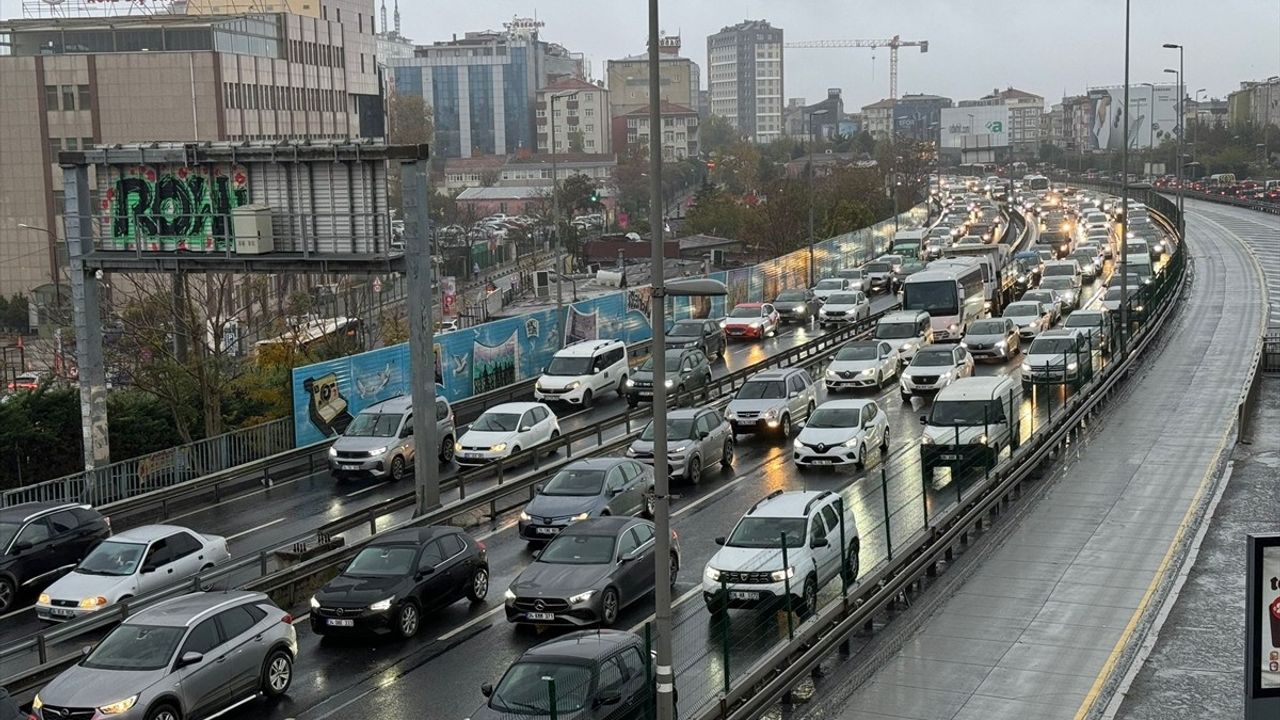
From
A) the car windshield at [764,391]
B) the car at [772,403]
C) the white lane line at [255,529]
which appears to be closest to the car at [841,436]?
the car at [772,403]

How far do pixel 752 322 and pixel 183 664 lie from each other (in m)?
40.2

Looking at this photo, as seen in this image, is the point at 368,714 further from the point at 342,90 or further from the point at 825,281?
the point at 342,90

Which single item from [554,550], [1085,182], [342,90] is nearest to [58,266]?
[342,90]

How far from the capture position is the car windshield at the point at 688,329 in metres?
50.7

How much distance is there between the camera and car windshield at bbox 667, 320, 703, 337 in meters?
50.7

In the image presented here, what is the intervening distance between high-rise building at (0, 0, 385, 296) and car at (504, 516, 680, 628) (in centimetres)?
6105

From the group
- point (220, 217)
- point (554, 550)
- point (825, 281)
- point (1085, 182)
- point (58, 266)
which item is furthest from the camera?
point (1085, 182)

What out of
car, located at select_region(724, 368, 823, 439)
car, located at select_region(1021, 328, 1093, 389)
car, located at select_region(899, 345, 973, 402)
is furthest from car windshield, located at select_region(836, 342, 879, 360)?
car, located at select_region(724, 368, 823, 439)

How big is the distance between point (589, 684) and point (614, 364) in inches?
1145

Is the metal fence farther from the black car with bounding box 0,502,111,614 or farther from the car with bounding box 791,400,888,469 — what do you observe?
the car with bounding box 791,400,888,469

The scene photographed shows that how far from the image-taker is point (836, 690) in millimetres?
18656

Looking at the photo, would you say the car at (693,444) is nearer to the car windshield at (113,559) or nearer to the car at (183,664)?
the car windshield at (113,559)

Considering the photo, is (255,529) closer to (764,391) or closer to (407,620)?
(407,620)

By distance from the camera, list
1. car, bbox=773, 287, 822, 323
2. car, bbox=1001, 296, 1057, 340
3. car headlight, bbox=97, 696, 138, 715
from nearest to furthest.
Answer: car headlight, bbox=97, 696, 138, 715, car, bbox=1001, 296, 1057, 340, car, bbox=773, 287, 822, 323
